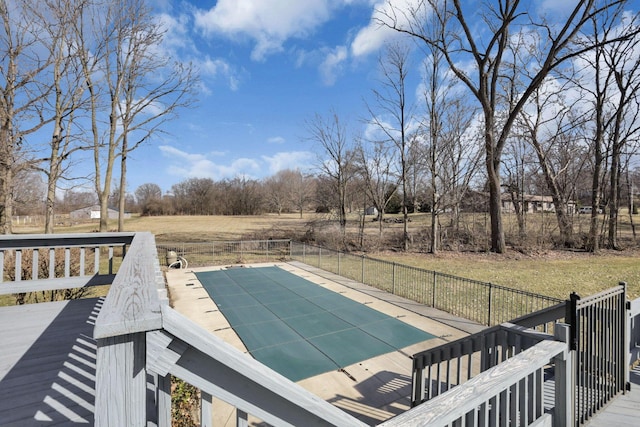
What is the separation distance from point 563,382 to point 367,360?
10.7 feet

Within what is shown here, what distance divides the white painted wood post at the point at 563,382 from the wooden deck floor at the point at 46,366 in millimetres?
3179

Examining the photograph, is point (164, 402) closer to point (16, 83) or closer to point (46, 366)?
point (46, 366)

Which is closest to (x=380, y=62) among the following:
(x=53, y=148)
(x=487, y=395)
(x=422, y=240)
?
(x=422, y=240)

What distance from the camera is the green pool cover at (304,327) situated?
17.4 feet

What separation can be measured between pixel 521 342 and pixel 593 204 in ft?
63.7

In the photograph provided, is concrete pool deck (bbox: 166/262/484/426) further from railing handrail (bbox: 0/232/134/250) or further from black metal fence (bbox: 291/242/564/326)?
railing handrail (bbox: 0/232/134/250)

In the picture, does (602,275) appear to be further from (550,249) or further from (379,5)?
(379,5)

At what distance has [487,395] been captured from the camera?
169 centimetres

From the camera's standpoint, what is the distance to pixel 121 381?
0.85m

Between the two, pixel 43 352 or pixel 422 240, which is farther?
pixel 422 240

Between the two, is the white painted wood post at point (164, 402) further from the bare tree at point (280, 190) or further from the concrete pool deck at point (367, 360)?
the bare tree at point (280, 190)

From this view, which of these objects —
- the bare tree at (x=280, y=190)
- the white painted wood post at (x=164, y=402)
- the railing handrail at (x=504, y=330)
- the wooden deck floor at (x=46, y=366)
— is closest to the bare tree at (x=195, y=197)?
the bare tree at (x=280, y=190)

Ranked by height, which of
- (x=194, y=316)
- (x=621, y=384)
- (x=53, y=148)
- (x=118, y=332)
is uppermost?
(x=53, y=148)

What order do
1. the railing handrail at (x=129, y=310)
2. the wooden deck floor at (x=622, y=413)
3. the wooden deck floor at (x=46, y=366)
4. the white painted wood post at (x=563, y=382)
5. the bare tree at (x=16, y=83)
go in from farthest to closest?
the bare tree at (x=16, y=83) → the wooden deck floor at (x=622, y=413) → the white painted wood post at (x=563, y=382) → the wooden deck floor at (x=46, y=366) → the railing handrail at (x=129, y=310)
